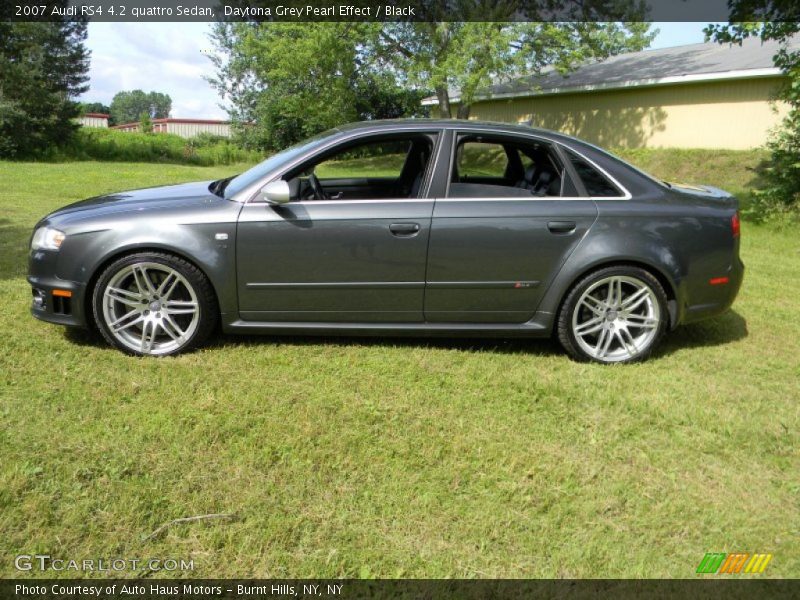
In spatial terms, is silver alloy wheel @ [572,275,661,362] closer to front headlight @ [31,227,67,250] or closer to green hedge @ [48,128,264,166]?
front headlight @ [31,227,67,250]

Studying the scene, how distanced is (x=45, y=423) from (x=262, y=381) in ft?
3.76

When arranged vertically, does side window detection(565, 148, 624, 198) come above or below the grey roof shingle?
below

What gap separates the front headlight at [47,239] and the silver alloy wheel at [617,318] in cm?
340

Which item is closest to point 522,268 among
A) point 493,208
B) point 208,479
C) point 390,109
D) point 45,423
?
point 493,208

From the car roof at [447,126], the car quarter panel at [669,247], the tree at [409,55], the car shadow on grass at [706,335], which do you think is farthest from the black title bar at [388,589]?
the tree at [409,55]

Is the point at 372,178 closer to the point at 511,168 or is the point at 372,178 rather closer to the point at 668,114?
the point at 511,168

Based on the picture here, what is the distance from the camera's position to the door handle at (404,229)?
4.10 metres

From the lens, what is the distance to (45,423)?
→ 3.18 metres

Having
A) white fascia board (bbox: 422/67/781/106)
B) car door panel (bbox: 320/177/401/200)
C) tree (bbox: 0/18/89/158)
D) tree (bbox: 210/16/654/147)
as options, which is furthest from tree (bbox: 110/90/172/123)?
car door panel (bbox: 320/177/401/200)

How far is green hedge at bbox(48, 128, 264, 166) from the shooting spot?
28.0 m

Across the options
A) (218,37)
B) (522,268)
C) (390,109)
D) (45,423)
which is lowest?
(45,423)

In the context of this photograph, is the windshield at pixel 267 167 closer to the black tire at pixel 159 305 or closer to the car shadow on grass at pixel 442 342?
the black tire at pixel 159 305

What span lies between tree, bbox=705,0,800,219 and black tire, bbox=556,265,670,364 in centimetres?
755

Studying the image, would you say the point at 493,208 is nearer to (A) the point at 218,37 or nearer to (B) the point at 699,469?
(B) the point at 699,469
